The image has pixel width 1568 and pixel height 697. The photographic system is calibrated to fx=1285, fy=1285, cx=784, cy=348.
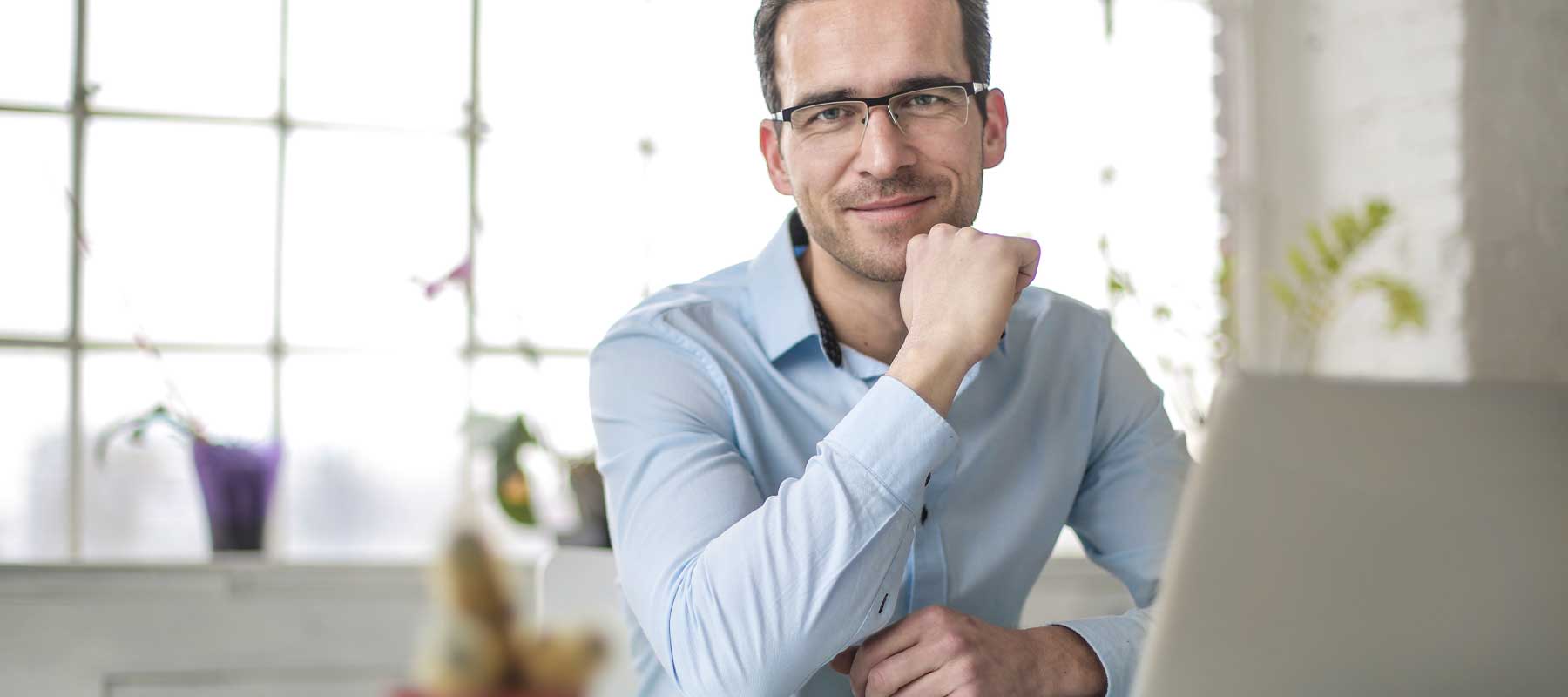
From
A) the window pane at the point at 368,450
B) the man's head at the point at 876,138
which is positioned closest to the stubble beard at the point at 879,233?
the man's head at the point at 876,138

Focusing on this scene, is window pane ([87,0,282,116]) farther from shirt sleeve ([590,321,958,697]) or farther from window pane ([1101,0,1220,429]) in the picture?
window pane ([1101,0,1220,429])

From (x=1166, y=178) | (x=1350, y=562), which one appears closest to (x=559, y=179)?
(x=1166, y=178)

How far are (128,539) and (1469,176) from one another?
8.49 feet

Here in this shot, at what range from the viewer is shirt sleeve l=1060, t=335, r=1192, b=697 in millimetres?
1470

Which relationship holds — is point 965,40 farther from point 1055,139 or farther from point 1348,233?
point 1055,139

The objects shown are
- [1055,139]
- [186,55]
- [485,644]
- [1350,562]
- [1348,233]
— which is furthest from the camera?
[1055,139]

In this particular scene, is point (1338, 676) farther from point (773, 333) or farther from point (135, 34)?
point (135, 34)

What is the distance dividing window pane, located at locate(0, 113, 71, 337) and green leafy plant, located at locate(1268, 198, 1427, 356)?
90.4 inches

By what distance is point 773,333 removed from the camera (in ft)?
4.50

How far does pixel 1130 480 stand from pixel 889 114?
1.68 ft

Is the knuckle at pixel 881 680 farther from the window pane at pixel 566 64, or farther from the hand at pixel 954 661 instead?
the window pane at pixel 566 64

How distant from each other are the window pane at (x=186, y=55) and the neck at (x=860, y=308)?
1404 mm

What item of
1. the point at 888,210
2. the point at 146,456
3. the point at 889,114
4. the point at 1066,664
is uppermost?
the point at 889,114

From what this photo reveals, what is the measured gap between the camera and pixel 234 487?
2.14 m
